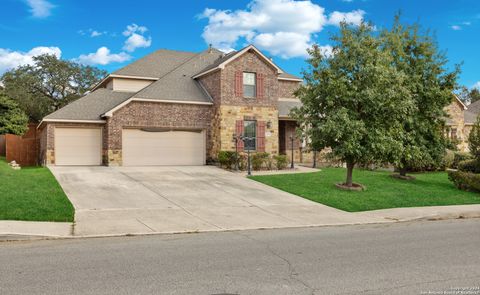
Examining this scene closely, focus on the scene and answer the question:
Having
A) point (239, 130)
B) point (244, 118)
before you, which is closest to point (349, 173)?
point (239, 130)

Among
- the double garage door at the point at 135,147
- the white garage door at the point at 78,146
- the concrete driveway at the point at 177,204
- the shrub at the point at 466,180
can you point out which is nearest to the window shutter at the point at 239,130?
the double garage door at the point at 135,147

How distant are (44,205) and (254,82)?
16.3 m

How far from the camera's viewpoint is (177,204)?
47.0 ft

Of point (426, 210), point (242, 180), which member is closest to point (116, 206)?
point (242, 180)

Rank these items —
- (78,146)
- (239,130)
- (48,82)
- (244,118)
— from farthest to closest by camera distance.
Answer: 1. (48,82)
2. (244,118)
3. (239,130)
4. (78,146)

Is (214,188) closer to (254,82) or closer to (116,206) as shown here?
(116,206)

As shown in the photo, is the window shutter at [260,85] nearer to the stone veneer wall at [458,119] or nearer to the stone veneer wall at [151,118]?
the stone veneer wall at [151,118]

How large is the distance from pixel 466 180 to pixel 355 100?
20.3ft

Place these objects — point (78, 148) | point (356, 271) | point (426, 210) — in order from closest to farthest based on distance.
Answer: point (356, 271), point (426, 210), point (78, 148)

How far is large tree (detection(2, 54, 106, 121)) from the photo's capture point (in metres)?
49.5

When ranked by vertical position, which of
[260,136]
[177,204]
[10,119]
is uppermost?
[10,119]

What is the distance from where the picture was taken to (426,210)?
48.3 feet

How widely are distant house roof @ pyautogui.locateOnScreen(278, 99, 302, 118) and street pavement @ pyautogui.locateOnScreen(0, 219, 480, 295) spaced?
18198 millimetres

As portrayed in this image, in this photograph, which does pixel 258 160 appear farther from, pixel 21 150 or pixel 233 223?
pixel 21 150
